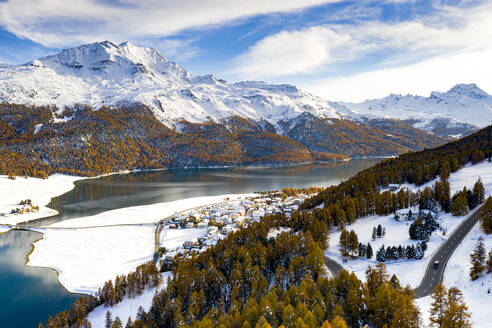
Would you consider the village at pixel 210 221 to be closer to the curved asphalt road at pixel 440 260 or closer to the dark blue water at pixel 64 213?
the dark blue water at pixel 64 213

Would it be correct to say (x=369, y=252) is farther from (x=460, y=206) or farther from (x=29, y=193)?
(x=29, y=193)

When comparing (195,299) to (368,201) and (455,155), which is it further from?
(455,155)

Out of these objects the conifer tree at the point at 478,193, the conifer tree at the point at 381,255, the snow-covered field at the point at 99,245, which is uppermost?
the conifer tree at the point at 478,193

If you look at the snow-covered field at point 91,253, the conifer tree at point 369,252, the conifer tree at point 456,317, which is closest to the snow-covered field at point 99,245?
the snow-covered field at point 91,253

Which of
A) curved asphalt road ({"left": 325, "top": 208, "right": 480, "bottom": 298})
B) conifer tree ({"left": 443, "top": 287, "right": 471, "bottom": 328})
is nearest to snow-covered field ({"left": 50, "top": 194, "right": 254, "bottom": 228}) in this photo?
curved asphalt road ({"left": 325, "top": 208, "right": 480, "bottom": 298})

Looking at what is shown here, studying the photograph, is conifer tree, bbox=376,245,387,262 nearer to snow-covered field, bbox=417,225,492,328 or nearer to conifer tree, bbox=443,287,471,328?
snow-covered field, bbox=417,225,492,328

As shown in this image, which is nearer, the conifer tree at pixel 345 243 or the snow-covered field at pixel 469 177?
the conifer tree at pixel 345 243

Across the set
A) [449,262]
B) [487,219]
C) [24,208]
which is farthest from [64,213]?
[487,219]
